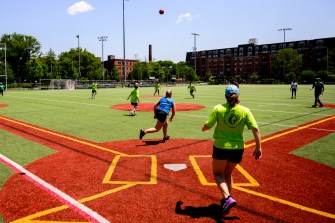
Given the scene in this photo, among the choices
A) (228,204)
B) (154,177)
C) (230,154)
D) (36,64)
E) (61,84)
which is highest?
(36,64)

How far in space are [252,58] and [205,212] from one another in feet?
480

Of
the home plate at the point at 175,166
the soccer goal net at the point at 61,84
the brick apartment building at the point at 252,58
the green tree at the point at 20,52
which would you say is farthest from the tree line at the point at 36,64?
the home plate at the point at 175,166

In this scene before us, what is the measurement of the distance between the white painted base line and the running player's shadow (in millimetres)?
1265

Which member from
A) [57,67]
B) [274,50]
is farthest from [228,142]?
[274,50]

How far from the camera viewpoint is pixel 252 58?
142 meters

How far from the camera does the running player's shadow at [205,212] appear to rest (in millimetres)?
4559

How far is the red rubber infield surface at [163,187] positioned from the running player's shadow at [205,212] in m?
0.02

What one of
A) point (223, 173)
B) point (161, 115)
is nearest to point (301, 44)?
point (161, 115)

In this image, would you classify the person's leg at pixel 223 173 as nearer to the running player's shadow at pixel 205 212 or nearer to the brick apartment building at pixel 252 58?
the running player's shadow at pixel 205 212

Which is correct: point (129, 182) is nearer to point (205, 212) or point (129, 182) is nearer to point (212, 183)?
point (212, 183)

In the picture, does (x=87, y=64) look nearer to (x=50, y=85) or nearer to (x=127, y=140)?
(x=50, y=85)

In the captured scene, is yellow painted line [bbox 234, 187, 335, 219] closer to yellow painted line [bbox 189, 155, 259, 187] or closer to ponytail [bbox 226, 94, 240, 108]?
yellow painted line [bbox 189, 155, 259, 187]

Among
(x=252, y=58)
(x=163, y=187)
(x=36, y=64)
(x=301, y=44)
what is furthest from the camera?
(x=252, y=58)

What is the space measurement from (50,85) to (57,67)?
46.6 m
